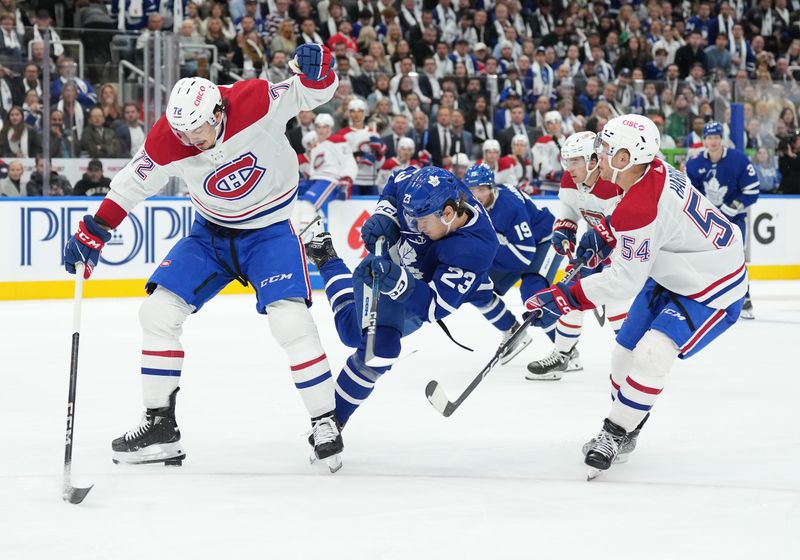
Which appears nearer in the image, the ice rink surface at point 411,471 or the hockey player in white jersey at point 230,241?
the ice rink surface at point 411,471

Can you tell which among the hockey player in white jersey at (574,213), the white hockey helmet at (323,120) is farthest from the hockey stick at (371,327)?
the white hockey helmet at (323,120)

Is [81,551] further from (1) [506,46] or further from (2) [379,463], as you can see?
(1) [506,46]

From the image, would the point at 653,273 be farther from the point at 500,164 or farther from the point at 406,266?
the point at 500,164

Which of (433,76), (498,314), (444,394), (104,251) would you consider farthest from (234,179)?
(433,76)

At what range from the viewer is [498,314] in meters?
6.04

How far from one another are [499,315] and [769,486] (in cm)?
250

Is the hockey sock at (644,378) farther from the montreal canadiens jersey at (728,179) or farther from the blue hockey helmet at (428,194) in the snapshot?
the montreal canadiens jersey at (728,179)

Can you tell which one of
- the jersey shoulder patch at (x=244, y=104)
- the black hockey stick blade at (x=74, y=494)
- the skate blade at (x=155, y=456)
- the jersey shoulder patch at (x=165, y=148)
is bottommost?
the skate blade at (x=155, y=456)

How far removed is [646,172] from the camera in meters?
3.82

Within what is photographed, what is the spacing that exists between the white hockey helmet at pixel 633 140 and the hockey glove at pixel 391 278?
77 centimetres

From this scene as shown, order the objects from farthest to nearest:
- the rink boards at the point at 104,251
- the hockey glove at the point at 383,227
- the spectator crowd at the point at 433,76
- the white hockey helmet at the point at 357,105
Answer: the white hockey helmet at the point at 357,105 → the spectator crowd at the point at 433,76 → the rink boards at the point at 104,251 → the hockey glove at the point at 383,227

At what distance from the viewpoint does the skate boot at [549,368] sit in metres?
5.83

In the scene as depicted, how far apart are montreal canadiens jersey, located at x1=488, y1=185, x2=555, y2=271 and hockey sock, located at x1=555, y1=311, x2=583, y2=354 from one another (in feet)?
1.30

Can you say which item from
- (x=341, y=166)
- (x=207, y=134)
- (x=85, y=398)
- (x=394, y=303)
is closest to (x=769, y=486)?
(x=394, y=303)
